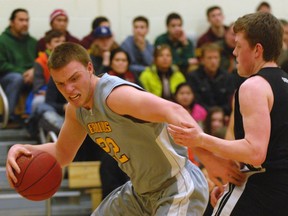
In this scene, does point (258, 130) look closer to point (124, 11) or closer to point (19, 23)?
point (19, 23)

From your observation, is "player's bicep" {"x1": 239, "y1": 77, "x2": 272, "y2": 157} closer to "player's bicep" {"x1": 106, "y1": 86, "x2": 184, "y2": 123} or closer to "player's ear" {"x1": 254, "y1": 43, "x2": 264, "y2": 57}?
"player's ear" {"x1": 254, "y1": 43, "x2": 264, "y2": 57}

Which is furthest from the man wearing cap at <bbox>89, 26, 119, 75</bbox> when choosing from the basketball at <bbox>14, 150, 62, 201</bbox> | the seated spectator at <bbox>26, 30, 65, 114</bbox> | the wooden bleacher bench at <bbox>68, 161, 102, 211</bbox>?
the basketball at <bbox>14, 150, 62, 201</bbox>

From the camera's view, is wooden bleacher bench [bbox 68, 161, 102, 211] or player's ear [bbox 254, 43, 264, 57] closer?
player's ear [bbox 254, 43, 264, 57]

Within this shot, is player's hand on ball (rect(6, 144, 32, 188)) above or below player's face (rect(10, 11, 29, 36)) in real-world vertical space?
below

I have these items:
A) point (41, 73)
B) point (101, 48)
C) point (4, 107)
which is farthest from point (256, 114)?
point (101, 48)

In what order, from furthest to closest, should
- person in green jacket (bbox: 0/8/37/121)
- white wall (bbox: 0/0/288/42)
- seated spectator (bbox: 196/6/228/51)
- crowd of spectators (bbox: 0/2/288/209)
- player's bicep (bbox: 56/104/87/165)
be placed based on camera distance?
seated spectator (bbox: 196/6/228/51) → white wall (bbox: 0/0/288/42) → person in green jacket (bbox: 0/8/37/121) → crowd of spectators (bbox: 0/2/288/209) → player's bicep (bbox: 56/104/87/165)

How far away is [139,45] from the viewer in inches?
360

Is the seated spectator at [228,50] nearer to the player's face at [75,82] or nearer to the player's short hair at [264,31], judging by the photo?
the player's face at [75,82]

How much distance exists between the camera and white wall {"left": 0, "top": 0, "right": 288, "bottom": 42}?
9266mm

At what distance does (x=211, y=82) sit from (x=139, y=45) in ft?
3.80

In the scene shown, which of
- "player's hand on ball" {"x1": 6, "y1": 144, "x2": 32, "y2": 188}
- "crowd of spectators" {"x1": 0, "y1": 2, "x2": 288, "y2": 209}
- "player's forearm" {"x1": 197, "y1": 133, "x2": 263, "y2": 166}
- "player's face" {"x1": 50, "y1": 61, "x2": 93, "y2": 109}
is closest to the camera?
"player's forearm" {"x1": 197, "y1": 133, "x2": 263, "y2": 166}

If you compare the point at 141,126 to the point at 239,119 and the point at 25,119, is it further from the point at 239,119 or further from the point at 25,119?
the point at 25,119

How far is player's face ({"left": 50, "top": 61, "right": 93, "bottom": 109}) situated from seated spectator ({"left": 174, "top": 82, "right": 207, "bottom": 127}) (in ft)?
13.7

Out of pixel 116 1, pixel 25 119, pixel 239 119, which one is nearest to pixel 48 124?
pixel 25 119
